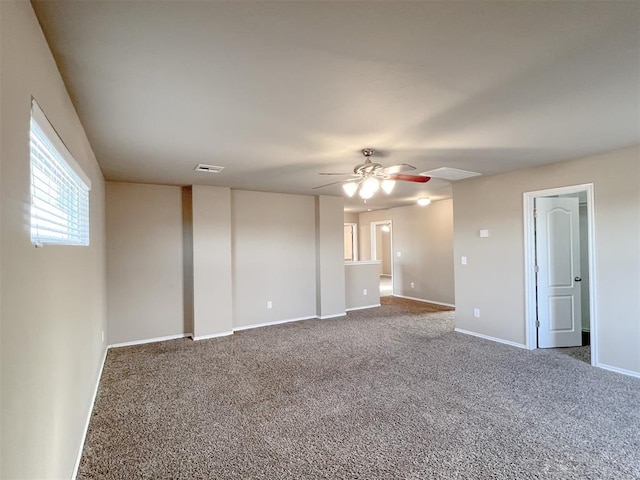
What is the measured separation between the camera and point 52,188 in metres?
1.80

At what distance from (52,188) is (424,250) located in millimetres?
7199

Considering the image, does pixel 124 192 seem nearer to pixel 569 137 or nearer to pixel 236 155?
pixel 236 155

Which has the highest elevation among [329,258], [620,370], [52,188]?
[52,188]

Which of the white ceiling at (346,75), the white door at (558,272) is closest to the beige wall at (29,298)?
the white ceiling at (346,75)

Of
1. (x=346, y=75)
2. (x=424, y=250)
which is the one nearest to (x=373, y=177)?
(x=346, y=75)

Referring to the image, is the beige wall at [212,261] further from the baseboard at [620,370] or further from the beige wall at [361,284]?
the baseboard at [620,370]

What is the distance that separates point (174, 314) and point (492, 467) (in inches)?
179

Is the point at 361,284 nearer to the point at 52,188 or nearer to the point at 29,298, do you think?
the point at 52,188

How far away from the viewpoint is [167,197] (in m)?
5.10

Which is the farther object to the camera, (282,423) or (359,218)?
(359,218)

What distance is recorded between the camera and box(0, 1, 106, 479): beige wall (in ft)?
3.39

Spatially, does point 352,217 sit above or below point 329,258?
above

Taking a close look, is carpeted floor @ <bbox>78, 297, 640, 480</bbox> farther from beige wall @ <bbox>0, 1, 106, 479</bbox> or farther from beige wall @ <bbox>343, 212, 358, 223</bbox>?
beige wall @ <bbox>343, 212, 358, 223</bbox>

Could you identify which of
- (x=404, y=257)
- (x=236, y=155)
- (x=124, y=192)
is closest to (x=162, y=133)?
(x=236, y=155)
